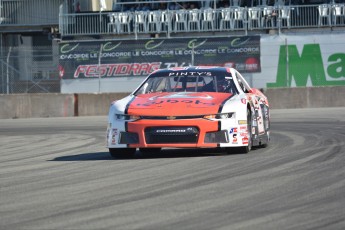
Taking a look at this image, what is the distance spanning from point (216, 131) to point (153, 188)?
3.48m

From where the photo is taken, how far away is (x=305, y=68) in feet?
106

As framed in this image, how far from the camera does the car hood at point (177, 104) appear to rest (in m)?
12.3

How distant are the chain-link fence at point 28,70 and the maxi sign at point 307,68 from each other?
7469 mm

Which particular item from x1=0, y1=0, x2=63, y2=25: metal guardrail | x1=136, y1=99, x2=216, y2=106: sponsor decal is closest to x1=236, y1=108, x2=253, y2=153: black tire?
x1=136, y1=99, x2=216, y2=106: sponsor decal

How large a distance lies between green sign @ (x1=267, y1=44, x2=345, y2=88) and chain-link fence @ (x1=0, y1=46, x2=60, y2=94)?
747cm

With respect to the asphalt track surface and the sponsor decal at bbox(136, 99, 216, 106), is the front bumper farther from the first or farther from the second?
the sponsor decal at bbox(136, 99, 216, 106)

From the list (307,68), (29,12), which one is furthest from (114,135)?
(29,12)

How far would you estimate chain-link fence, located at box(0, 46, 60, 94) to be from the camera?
3005 centimetres

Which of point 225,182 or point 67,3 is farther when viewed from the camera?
point 67,3

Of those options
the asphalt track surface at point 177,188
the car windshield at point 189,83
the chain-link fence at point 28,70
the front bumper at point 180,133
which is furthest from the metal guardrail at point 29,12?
the front bumper at point 180,133

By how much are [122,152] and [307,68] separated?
809 inches

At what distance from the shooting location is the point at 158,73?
13.9 meters

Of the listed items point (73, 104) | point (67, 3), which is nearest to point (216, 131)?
point (73, 104)

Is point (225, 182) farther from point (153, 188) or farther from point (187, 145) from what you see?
point (187, 145)
